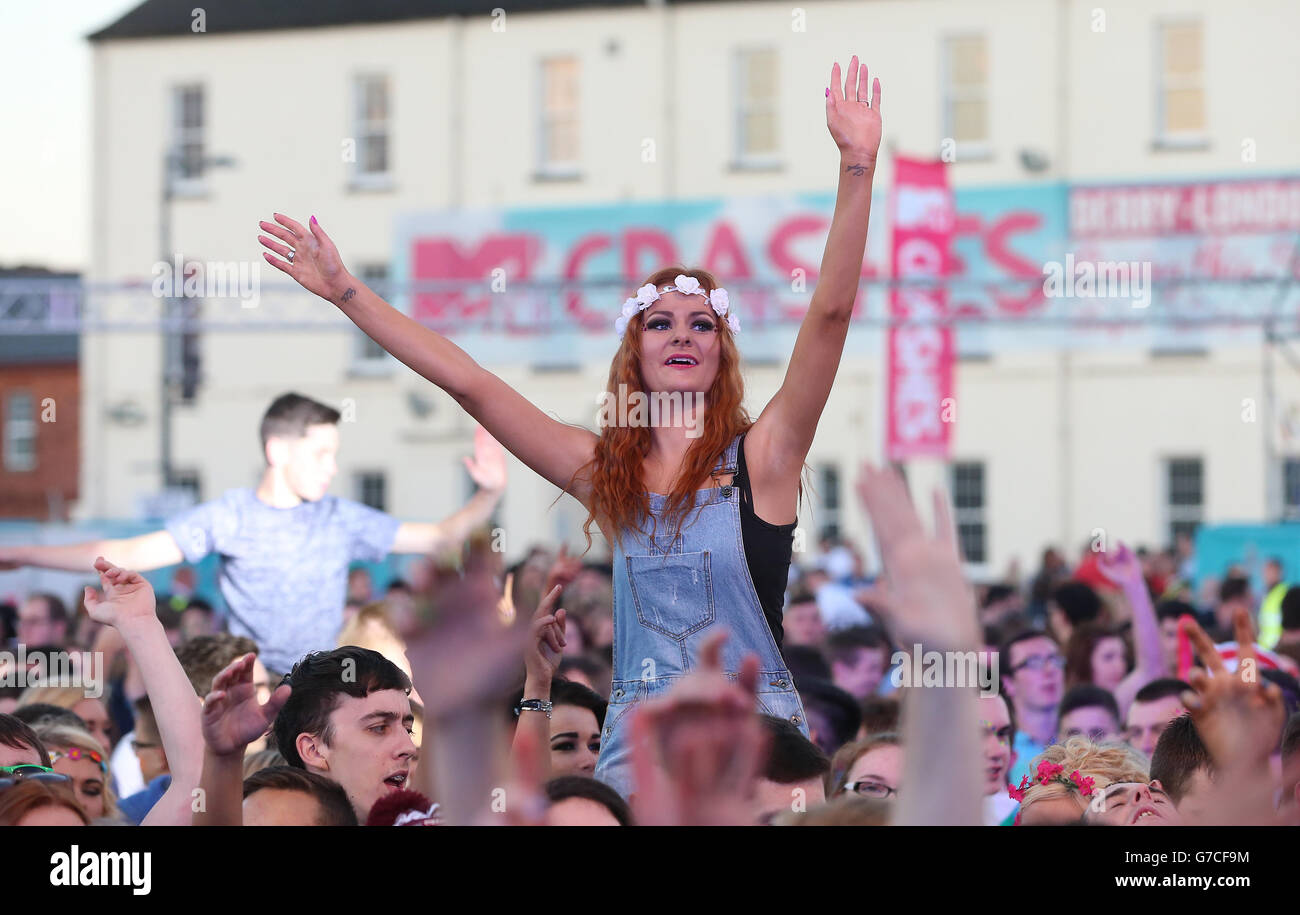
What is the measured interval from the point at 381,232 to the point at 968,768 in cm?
2869

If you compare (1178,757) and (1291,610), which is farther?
(1291,610)

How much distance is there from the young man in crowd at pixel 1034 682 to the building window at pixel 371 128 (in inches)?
967

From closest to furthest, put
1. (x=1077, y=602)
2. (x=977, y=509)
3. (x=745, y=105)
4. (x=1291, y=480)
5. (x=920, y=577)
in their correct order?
(x=920, y=577), (x=1077, y=602), (x=1291, y=480), (x=977, y=509), (x=745, y=105)

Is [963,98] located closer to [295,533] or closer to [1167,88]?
[1167,88]

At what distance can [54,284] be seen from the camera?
66.8 feet

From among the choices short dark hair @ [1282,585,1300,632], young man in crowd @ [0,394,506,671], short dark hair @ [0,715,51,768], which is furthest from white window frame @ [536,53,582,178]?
short dark hair @ [0,715,51,768]

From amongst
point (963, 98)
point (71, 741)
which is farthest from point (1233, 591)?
point (963, 98)

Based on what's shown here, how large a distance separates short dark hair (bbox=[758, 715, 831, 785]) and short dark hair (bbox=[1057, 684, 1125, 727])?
2722 millimetres

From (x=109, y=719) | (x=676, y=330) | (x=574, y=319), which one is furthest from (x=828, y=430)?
(x=676, y=330)

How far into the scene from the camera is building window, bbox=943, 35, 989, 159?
27.5 m

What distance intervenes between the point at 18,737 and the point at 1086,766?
→ 2.34 meters

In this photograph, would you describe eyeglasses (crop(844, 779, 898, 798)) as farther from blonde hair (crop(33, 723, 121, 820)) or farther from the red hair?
blonde hair (crop(33, 723, 121, 820))

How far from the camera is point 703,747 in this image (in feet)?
4.60

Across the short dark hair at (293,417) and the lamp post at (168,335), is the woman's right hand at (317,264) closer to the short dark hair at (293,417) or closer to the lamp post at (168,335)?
the short dark hair at (293,417)
